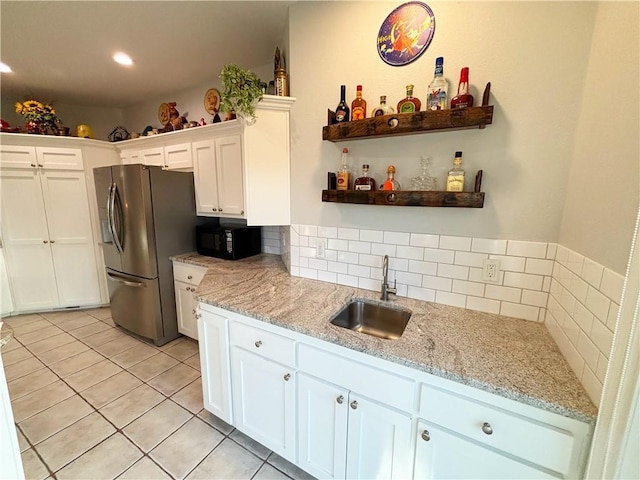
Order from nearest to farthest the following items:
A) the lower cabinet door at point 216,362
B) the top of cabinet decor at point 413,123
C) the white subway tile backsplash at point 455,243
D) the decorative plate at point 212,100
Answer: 1. the top of cabinet decor at point 413,123
2. the white subway tile backsplash at point 455,243
3. the lower cabinet door at point 216,362
4. the decorative plate at point 212,100

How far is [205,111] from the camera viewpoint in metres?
2.99

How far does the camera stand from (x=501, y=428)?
2.93 ft

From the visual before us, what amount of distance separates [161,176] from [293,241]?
4.90 feet

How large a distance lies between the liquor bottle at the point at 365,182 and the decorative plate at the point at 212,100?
209cm

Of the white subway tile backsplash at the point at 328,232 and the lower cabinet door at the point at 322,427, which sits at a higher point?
the white subway tile backsplash at the point at 328,232

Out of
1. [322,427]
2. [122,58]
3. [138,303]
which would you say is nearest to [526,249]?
[322,427]

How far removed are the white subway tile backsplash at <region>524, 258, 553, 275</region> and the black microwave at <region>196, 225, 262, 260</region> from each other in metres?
2.15

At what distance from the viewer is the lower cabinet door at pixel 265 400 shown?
135 centimetres

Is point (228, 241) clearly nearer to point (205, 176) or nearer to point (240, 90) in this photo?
point (205, 176)

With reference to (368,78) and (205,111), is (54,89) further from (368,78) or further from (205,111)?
(368,78)

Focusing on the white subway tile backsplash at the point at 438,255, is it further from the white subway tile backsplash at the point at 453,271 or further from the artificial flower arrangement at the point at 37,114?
the artificial flower arrangement at the point at 37,114

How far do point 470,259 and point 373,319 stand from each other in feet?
2.08

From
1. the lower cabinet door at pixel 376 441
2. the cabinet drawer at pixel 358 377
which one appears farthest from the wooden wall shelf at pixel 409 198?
the lower cabinet door at pixel 376 441

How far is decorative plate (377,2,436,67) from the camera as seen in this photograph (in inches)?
52.8
